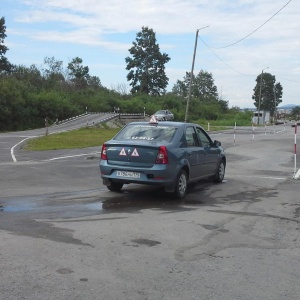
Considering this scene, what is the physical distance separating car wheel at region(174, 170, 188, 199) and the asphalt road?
0.19m

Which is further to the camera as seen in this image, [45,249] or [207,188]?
[207,188]

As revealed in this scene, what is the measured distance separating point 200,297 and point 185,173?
563 cm

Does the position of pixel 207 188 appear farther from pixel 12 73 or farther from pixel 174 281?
pixel 12 73

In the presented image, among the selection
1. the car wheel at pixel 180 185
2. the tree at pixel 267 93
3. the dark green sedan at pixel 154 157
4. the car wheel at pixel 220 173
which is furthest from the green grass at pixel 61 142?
the tree at pixel 267 93

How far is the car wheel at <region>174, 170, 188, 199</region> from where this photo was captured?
30.7 ft

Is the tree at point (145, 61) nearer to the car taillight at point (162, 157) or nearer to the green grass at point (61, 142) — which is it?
the green grass at point (61, 142)

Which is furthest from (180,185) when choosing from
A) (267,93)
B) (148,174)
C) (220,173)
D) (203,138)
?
(267,93)

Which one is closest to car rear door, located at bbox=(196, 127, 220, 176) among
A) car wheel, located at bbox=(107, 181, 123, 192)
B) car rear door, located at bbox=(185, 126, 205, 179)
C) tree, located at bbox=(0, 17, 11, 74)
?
car rear door, located at bbox=(185, 126, 205, 179)

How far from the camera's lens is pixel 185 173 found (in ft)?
32.2

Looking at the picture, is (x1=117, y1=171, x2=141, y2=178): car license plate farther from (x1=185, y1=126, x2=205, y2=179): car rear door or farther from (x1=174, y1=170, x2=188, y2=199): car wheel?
(x1=185, y1=126, x2=205, y2=179): car rear door

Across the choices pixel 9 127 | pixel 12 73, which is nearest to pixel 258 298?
pixel 9 127

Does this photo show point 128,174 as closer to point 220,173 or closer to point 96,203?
point 96,203

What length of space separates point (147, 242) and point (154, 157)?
10.6 ft

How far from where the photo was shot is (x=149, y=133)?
32.2ft
